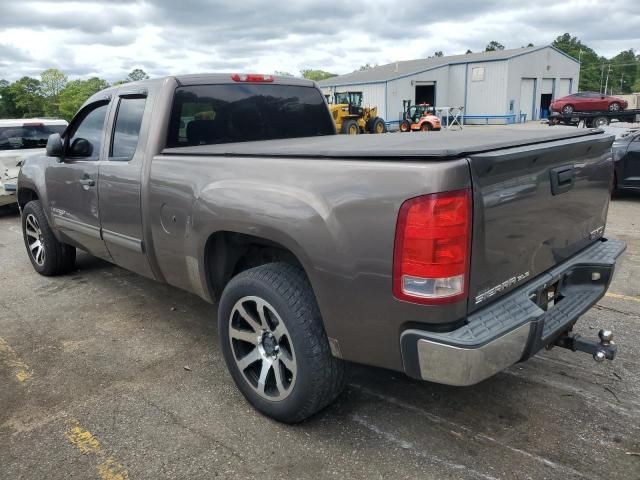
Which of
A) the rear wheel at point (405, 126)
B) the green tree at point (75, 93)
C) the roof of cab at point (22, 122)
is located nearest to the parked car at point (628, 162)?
the roof of cab at point (22, 122)

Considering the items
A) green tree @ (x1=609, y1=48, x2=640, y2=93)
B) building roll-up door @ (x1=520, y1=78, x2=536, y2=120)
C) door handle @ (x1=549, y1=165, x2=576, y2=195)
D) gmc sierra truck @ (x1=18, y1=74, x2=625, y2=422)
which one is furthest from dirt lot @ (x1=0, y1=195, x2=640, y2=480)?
green tree @ (x1=609, y1=48, x2=640, y2=93)

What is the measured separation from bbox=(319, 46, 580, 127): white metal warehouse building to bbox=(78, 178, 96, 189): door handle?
33382 mm

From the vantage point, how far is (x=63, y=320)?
458 centimetres

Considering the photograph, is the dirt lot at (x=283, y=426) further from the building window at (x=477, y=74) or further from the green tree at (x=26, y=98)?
the green tree at (x=26, y=98)

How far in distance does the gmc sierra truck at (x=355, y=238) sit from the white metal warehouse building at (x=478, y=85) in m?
33.8

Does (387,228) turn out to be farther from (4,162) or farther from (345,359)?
(4,162)

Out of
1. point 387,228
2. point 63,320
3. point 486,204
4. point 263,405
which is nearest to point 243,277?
point 263,405

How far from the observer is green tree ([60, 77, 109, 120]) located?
69219 millimetres

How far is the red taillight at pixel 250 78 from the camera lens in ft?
13.7

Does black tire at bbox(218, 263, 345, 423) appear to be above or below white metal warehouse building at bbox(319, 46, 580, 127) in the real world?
below

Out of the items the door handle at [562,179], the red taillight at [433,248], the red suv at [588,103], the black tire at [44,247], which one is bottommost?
the black tire at [44,247]

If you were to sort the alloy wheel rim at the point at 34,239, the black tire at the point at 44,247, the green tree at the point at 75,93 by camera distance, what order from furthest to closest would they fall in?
the green tree at the point at 75,93
the alloy wheel rim at the point at 34,239
the black tire at the point at 44,247

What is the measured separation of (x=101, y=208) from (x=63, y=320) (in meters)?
1.15

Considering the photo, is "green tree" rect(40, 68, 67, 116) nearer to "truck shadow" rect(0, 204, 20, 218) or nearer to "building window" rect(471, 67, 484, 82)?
"building window" rect(471, 67, 484, 82)
